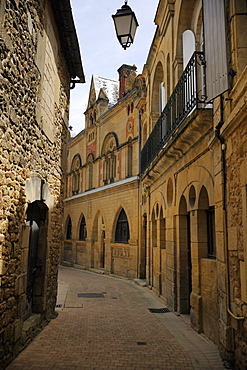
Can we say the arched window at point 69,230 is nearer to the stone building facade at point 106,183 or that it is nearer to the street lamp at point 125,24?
the stone building facade at point 106,183

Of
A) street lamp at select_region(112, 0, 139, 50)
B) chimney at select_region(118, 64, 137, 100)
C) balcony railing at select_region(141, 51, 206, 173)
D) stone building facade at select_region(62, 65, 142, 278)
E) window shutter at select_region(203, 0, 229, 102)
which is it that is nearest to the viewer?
window shutter at select_region(203, 0, 229, 102)

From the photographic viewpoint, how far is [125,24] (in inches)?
235

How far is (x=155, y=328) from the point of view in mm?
7281

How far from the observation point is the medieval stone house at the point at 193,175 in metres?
4.85

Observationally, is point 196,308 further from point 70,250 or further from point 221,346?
point 70,250

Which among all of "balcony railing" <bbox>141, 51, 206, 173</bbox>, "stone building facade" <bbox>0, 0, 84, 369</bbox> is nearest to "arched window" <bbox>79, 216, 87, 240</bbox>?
"balcony railing" <bbox>141, 51, 206, 173</bbox>

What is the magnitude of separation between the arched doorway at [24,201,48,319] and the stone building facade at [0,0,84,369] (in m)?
0.02

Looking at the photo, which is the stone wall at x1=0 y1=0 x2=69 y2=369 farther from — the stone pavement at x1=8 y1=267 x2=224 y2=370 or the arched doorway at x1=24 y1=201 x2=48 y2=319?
the stone pavement at x1=8 y1=267 x2=224 y2=370

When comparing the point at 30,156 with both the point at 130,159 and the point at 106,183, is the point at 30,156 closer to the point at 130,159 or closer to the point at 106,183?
the point at 130,159

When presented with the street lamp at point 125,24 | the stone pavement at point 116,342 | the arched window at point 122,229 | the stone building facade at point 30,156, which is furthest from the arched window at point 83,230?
the street lamp at point 125,24

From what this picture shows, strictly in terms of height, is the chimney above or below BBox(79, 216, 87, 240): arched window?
above

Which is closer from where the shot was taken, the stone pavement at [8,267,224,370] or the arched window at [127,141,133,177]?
the stone pavement at [8,267,224,370]

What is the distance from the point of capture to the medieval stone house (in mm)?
4848

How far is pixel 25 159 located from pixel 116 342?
377 centimetres
